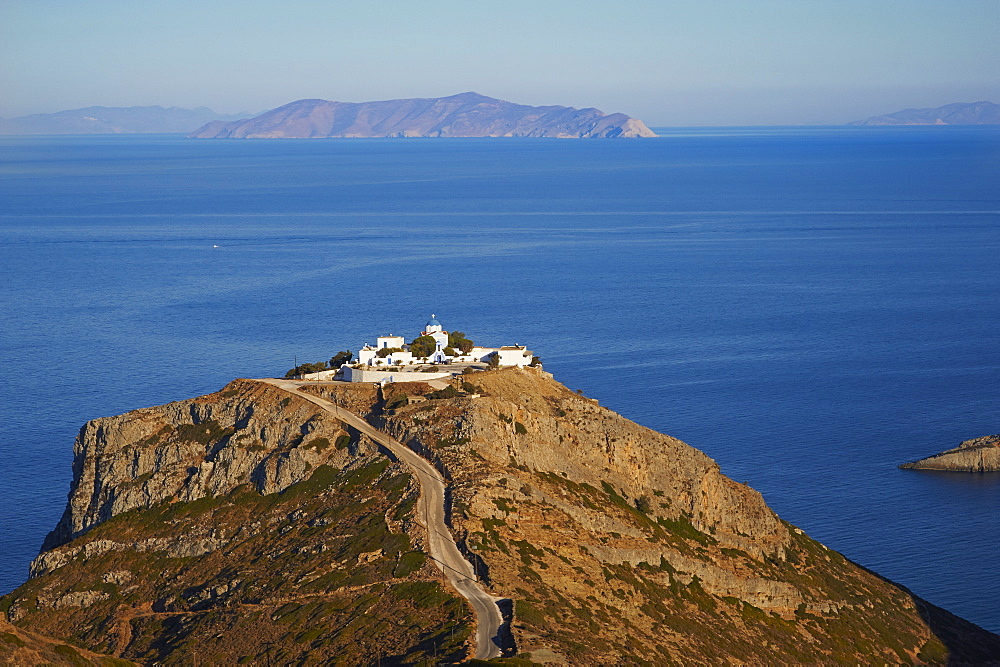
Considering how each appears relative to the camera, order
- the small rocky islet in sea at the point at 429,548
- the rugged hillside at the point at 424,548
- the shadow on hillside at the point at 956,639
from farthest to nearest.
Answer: the shadow on hillside at the point at 956,639, the rugged hillside at the point at 424,548, the small rocky islet in sea at the point at 429,548

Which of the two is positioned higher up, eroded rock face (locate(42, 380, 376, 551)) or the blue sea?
eroded rock face (locate(42, 380, 376, 551))

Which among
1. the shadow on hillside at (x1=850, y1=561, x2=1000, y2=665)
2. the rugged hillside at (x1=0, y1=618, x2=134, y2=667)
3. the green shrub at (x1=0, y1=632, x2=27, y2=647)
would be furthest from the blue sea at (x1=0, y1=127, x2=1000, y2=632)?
the green shrub at (x1=0, y1=632, x2=27, y2=647)

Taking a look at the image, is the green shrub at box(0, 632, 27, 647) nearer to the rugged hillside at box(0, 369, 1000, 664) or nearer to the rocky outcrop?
the rugged hillside at box(0, 369, 1000, 664)

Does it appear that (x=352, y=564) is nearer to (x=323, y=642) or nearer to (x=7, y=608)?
(x=323, y=642)

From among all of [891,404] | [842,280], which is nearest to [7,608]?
[891,404]

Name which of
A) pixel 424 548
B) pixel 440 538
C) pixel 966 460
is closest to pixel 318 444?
pixel 440 538

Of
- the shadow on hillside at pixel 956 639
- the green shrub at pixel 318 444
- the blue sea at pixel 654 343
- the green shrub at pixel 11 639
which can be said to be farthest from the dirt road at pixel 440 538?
the shadow on hillside at pixel 956 639

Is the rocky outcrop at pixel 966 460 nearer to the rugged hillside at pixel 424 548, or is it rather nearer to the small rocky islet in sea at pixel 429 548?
the small rocky islet in sea at pixel 429 548

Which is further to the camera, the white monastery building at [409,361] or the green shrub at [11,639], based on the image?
the white monastery building at [409,361]
